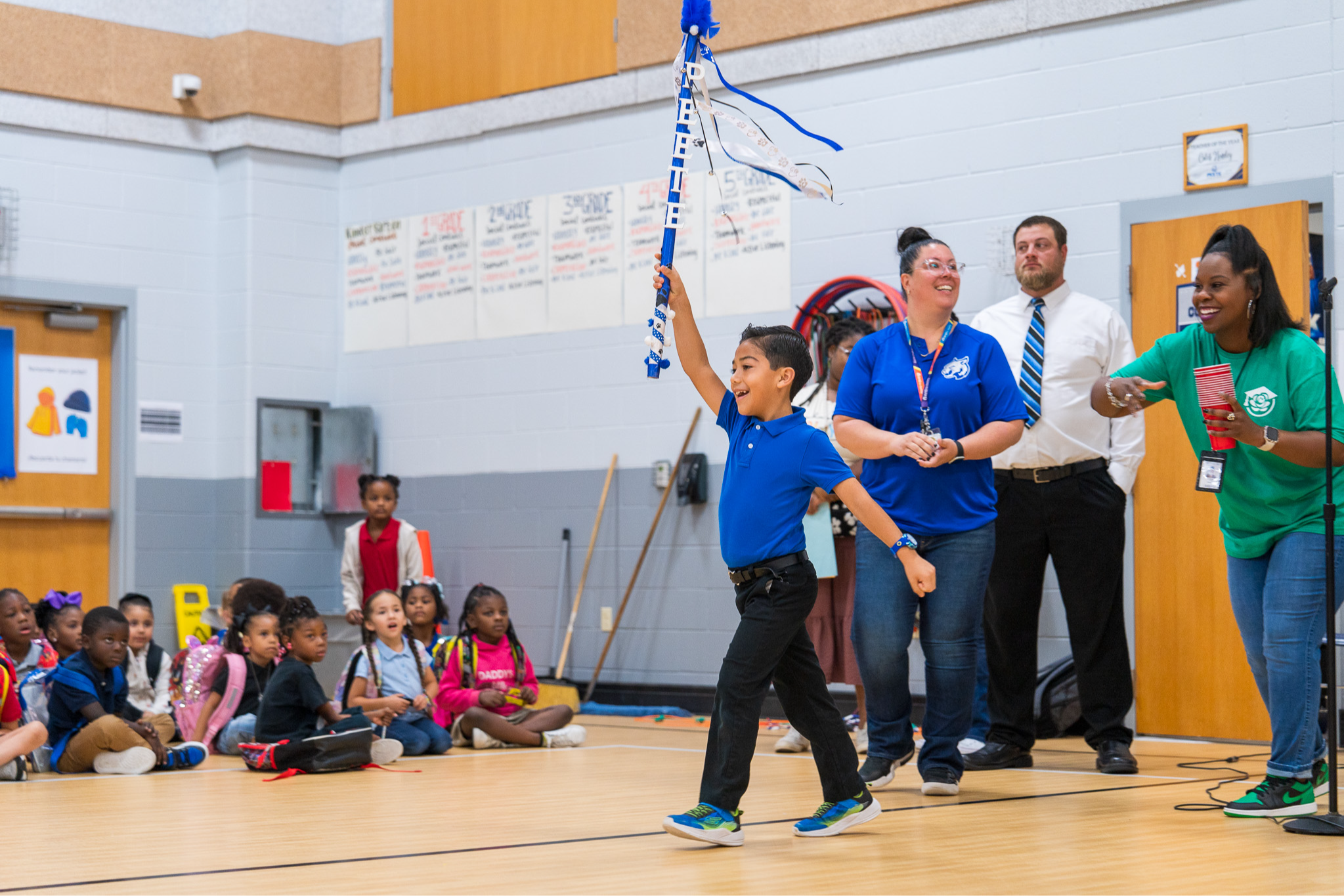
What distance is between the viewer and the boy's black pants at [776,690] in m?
3.45

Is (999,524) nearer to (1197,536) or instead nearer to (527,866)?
(1197,536)

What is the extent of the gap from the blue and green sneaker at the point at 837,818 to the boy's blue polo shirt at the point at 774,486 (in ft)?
1.98

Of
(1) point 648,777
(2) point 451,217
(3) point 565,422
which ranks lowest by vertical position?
(1) point 648,777

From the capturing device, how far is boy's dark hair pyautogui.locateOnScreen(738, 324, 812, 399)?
368 centimetres

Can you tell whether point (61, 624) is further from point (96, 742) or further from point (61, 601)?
point (96, 742)

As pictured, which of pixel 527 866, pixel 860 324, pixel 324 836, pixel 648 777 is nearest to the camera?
pixel 527 866

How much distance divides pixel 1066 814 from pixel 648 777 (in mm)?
1512

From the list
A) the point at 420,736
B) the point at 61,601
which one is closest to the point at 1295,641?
the point at 420,736

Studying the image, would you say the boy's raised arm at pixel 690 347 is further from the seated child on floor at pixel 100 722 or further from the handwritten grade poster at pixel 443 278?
the handwritten grade poster at pixel 443 278

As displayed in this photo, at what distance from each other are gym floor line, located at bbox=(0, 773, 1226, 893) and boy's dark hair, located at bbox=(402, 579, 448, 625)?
337 cm

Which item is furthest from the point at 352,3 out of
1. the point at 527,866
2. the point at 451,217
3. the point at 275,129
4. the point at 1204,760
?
the point at 527,866

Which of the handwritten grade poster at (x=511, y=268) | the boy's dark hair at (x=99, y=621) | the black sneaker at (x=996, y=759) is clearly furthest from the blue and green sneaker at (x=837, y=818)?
the handwritten grade poster at (x=511, y=268)

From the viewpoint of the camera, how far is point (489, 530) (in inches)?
330

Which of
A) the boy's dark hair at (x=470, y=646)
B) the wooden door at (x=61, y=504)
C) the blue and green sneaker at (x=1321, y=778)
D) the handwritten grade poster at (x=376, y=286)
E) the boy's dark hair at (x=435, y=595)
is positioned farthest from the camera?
the handwritten grade poster at (x=376, y=286)
